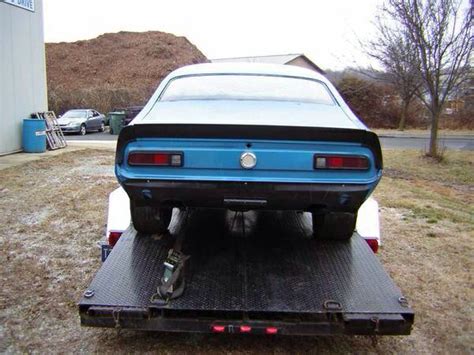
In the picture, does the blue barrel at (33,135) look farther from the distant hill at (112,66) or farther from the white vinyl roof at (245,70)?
the distant hill at (112,66)

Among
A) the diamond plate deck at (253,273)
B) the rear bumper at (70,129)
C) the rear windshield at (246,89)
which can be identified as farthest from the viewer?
the rear bumper at (70,129)

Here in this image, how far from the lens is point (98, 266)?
4633mm

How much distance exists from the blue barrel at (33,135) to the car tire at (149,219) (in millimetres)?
11136

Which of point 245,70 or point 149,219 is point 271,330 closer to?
point 149,219

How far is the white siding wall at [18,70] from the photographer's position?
12469 mm

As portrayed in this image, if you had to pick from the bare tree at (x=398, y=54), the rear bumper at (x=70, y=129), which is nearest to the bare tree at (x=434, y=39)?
the bare tree at (x=398, y=54)

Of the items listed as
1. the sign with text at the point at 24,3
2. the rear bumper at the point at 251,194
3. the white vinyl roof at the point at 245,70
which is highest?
the sign with text at the point at 24,3

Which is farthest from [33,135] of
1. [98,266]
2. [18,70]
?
[98,266]

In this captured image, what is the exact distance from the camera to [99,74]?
134 feet

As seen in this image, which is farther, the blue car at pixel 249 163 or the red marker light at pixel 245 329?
the blue car at pixel 249 163

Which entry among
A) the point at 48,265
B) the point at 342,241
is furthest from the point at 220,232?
the point at 48,265

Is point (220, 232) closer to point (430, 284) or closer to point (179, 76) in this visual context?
point (179, 76)

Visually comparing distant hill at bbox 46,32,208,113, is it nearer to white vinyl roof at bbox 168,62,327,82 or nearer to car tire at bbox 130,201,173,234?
white vinyl roof at bbox 168,62,327,82

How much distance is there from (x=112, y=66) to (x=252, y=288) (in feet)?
138
